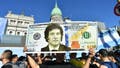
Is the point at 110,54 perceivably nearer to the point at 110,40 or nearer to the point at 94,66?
the point at 94,66

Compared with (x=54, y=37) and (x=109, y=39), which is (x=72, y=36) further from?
(x=109, y=39)

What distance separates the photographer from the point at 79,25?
20.1 feet

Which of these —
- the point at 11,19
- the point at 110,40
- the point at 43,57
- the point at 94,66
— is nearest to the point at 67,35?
the point at 43,57

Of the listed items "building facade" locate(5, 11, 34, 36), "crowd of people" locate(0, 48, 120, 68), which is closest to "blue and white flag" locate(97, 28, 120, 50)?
"crowd of people" locate(0, 48, 120, 68)

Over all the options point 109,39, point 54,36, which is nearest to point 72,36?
point 54,36

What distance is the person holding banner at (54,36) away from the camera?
5.48m

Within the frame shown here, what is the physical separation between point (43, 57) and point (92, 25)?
3.05 ft

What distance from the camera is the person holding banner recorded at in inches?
216

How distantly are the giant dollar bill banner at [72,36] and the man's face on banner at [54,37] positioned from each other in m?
0.32

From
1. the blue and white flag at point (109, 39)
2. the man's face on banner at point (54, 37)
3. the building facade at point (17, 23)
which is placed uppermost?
the building facade at point (17, 23)

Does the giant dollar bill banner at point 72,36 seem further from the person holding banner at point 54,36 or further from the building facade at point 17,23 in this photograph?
the building facade at point 17,23

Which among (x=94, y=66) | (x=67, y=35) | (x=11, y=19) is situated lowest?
(x=94, y=66)

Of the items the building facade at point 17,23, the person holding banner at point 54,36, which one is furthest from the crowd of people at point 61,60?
the building facade at point 17,23

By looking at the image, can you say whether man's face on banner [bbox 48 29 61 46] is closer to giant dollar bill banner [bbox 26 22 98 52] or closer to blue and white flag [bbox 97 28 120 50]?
giant dollar bill banner [bbox 26 22 98 52]
